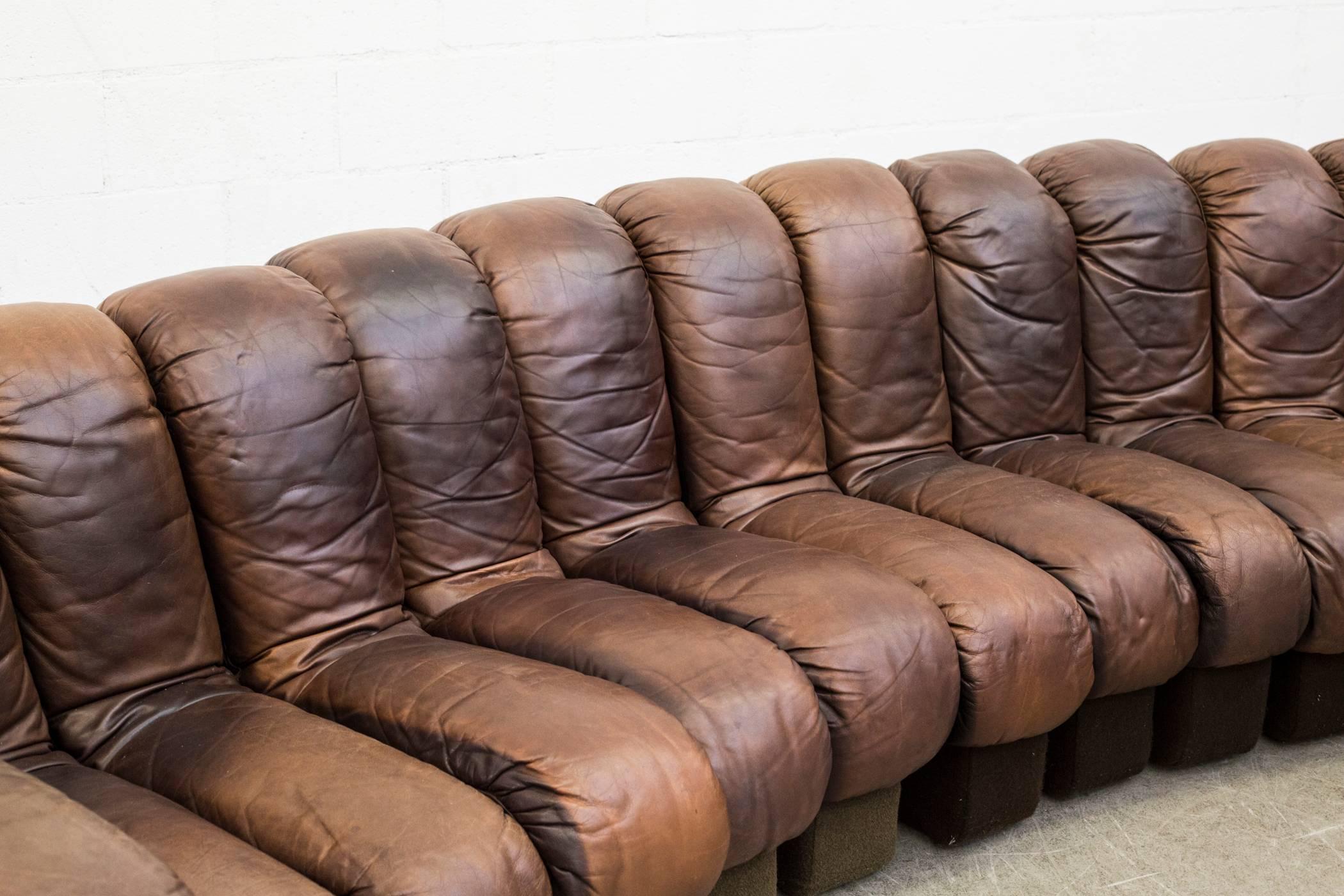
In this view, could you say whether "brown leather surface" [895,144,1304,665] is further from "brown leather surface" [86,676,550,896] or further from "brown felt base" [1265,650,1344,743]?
"brown leather surface" [86,676,550,896]

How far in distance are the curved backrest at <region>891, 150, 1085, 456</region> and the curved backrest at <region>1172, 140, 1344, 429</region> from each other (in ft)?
1.29

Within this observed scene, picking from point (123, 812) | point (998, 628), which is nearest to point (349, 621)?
point (123, 812)

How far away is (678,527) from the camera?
266cm

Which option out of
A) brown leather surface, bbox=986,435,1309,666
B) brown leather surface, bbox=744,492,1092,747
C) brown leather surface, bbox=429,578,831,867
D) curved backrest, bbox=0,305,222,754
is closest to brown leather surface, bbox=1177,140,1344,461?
brown leather surface, bbox=986,435,1309,666

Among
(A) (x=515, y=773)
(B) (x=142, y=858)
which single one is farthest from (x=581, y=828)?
(B) (x=142, y=858)

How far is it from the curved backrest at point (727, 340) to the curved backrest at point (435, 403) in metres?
0.36

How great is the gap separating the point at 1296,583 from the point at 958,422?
0.74 m

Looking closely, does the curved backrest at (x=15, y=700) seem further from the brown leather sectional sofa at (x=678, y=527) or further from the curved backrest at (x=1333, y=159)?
the curved backrest at (x=1333, y=159)

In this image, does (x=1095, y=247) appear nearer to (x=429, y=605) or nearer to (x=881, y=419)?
(x=881, y=419)

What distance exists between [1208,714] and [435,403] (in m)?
1.52

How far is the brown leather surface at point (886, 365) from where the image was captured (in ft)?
8.77

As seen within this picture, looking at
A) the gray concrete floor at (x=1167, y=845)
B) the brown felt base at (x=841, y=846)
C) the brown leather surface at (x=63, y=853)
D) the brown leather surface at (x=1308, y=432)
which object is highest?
the brown leather surface at (x=63, y=853)

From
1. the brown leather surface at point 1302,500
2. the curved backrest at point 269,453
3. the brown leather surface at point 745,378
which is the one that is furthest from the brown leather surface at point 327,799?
the brown leather surface at point 1302,500

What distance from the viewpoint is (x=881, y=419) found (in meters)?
2.92
